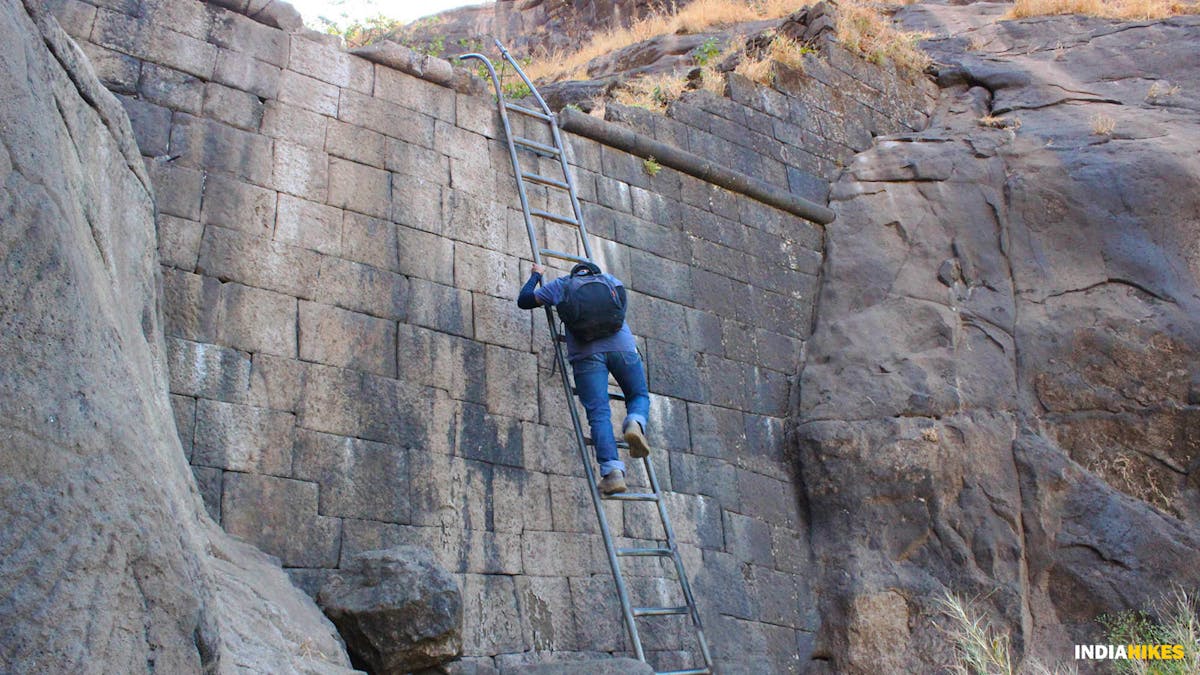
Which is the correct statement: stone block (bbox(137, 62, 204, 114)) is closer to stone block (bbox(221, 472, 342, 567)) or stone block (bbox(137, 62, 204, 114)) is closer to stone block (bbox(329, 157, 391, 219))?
stone block (bbox(329, 157, 391, 219))

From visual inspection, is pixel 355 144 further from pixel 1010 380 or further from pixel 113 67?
pixel 1010 380

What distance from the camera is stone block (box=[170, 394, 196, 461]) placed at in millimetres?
4961

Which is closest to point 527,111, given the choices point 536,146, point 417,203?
point 536,146

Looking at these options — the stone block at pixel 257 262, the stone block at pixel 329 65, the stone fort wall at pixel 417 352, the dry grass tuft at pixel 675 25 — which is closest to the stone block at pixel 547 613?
the stone fort wall at pixel 417 352

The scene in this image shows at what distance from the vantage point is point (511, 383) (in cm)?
626

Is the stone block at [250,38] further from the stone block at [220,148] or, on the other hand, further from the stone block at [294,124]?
the stone block at [220,148]

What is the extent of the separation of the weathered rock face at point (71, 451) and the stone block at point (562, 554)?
247 cm

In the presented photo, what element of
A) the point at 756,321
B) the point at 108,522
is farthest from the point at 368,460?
the point at 756,321

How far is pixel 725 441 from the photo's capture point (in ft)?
23.6

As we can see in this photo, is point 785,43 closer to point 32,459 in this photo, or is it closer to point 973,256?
point 973,256

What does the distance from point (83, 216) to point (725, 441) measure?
15.2 ft

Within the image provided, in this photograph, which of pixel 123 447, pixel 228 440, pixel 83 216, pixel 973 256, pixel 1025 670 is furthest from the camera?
pixel 973 256

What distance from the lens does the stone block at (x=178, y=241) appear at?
533 centimetres

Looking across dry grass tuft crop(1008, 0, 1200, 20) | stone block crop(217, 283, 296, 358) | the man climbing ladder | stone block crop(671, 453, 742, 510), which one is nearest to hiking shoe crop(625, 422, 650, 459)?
the man climbing ladder
